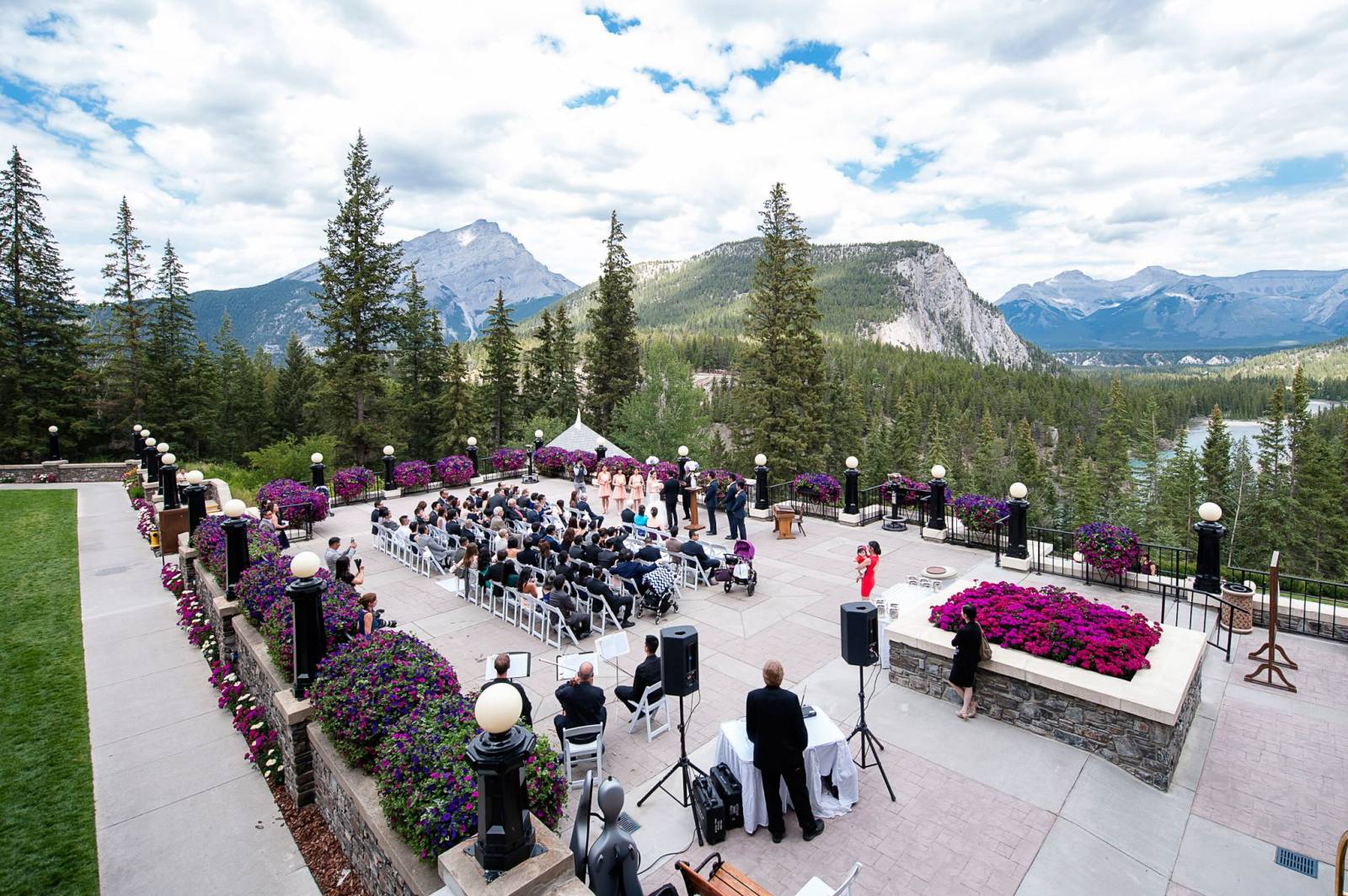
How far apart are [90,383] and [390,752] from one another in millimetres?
40486

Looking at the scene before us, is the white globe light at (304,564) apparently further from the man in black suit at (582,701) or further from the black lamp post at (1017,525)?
the black lamp post at (1017,525)

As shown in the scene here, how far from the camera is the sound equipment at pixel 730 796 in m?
5.41

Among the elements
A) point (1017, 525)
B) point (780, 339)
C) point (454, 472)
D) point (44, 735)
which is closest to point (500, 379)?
point (780, 339)

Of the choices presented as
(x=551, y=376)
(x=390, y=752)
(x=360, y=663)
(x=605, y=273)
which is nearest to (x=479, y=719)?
(x=390, y=752)

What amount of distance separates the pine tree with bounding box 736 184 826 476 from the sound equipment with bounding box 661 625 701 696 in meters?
31.0

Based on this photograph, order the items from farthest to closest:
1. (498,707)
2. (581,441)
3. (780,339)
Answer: (780,339) → (581,441) → (498,707)

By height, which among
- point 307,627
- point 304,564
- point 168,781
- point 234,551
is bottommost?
point 168,781

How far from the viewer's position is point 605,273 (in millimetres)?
42625

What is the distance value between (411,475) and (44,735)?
13.5m

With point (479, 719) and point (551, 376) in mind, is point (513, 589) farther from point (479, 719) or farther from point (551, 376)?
point (551, 376)

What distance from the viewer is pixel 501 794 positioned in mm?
3830

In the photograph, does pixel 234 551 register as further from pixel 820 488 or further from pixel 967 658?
pixel 820 488

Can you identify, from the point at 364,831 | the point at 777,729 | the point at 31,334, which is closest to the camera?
the point at 364,831

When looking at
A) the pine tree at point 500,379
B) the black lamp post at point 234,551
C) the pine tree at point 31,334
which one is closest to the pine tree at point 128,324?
the pine tree at point 31,334
